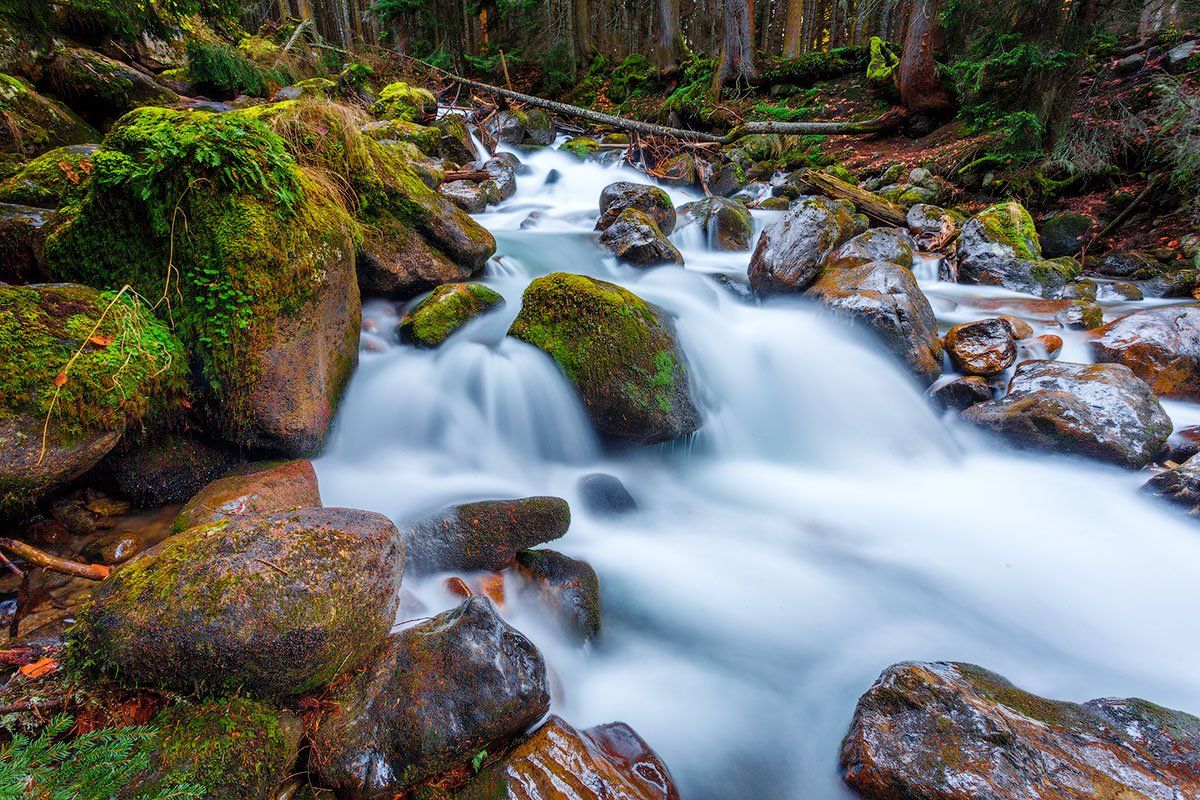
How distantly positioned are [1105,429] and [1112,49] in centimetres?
1088

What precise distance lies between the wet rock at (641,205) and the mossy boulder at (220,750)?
8362 mm

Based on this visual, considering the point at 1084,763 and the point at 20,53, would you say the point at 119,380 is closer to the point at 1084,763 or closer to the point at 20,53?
the point at 1084,763

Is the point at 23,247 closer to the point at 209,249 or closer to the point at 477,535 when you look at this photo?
the point at 209,249

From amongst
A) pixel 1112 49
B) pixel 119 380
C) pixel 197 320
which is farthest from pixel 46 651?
pixel 1112 49

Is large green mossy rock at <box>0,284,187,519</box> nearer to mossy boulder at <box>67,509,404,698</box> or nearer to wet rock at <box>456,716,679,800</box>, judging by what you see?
mossy boulder at <box>67,509,404,698</box>

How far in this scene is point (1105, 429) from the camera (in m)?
4.50

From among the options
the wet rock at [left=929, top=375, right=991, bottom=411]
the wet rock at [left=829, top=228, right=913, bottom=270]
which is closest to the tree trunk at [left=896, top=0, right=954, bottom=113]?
the wet rock at [left=829, top=228, right=913, bottom=270]

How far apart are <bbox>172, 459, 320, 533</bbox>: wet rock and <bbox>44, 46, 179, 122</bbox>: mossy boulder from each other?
17.0 feet

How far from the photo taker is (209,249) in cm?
327

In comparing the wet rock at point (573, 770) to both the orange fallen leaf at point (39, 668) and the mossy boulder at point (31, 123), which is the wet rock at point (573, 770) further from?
the mossy boulder at point (31, 123)

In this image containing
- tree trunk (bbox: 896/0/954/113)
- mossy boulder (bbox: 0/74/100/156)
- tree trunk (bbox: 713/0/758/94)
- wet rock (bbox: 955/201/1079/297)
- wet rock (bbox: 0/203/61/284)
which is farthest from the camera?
tree trunk (bbox: 713/0/758/94)

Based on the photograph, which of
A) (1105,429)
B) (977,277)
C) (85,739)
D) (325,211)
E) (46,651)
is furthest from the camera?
(977,277)

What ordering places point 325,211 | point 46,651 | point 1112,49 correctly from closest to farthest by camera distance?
point 46,651 < point 325,211 < point 1112,49

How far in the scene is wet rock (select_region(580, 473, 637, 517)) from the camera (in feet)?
13.9
